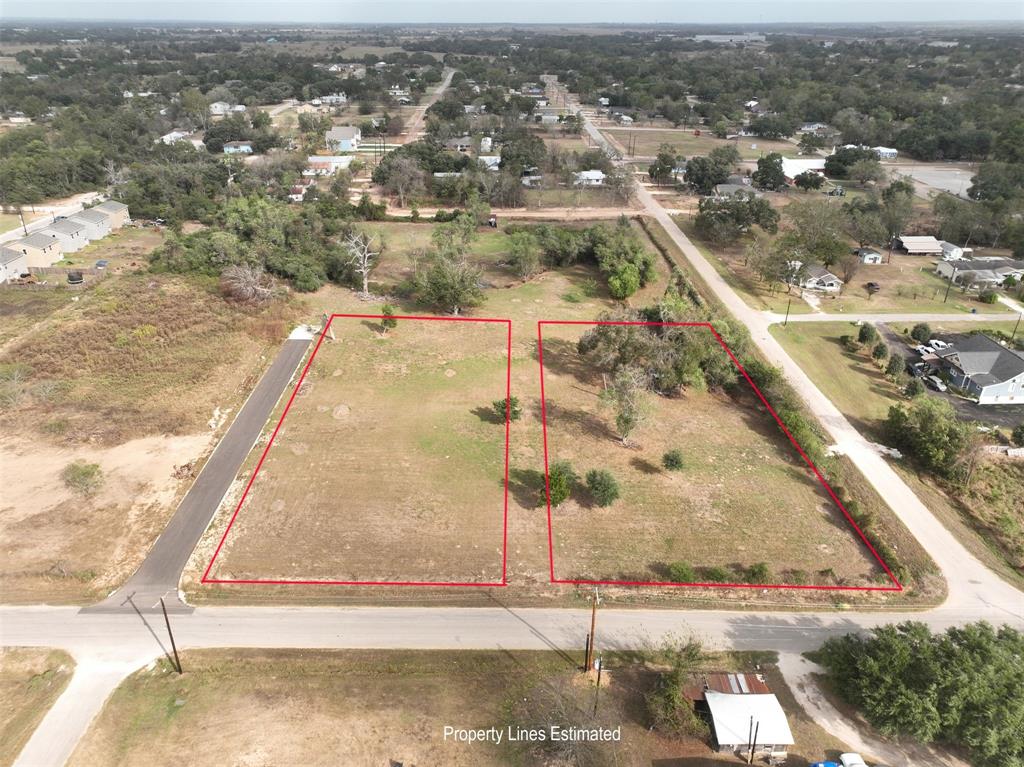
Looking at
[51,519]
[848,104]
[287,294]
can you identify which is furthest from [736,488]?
[848,104]

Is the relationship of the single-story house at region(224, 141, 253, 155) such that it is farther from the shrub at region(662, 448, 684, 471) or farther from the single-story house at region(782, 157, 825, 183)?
the shrub at region(662, 448, 684, 471)

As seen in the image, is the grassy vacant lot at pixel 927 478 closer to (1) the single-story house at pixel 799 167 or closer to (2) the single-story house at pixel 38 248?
(1) the single-story house at pixel 799 167

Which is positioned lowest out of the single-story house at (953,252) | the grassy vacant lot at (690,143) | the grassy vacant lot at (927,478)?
the grassy vacant lot at (927,478)

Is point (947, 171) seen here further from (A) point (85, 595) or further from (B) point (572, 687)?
(A) point (85, 595)

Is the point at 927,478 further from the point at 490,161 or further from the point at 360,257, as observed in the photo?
the point at 490,161

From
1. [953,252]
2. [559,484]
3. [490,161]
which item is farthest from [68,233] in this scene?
[953,252]

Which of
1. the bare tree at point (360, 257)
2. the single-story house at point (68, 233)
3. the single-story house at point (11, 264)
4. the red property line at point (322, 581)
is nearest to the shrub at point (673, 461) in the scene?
the red property line at point (322, 581)

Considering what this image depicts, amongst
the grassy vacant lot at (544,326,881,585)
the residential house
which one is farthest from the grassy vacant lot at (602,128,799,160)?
the grassy vacant lot at (544,326,881,585)
